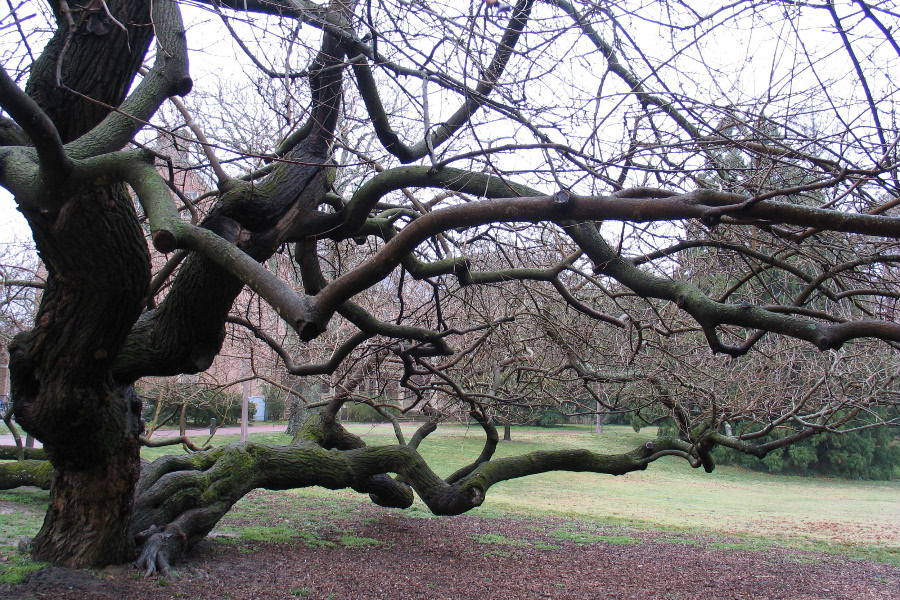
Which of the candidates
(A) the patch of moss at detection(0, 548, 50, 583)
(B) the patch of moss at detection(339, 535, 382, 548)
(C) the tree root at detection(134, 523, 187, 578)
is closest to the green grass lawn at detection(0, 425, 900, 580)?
(A) the patch of moss at detection(0, 548, 50, 583)

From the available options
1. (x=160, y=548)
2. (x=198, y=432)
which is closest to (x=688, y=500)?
(x=160, y=548)

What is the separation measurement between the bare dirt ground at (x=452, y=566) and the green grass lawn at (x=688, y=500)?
1.26 metres

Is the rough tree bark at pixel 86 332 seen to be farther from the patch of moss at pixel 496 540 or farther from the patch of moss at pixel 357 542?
the patch of moss at pixel 496 540

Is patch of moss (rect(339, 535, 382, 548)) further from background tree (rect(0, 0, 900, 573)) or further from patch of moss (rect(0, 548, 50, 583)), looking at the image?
patch of moss (rect(0, 548, 50, 583))

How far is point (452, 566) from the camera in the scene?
20.3 feet

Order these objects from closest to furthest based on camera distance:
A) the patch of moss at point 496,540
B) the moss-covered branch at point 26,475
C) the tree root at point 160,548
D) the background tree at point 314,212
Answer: the background tree at point 314,212, the tree root at point 160,548, the moss-covered branch at point 26,475, the patch of moss at point 496,540

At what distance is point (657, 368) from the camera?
6.70 m

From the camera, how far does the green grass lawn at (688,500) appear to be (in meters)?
10.8

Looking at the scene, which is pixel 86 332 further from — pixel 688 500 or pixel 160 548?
pixel 688 500

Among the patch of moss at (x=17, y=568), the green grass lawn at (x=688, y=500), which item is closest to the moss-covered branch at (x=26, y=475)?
the green grass lawn at (x=688, y=500)

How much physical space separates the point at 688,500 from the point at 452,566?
11948 mm

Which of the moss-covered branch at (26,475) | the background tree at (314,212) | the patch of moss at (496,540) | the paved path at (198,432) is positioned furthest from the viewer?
the paved path at (198,432)

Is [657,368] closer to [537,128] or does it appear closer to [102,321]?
[537,128]

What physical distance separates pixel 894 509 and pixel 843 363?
1183 cm
